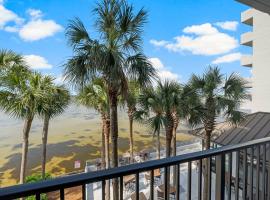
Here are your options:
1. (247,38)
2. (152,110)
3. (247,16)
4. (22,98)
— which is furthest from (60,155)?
(247,16)

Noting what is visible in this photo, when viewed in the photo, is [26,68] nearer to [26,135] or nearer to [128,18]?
[26,135]

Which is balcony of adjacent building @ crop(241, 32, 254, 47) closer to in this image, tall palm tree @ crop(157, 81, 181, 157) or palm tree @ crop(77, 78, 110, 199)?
tall palm tree @ crop(157, 81, 181, 157)

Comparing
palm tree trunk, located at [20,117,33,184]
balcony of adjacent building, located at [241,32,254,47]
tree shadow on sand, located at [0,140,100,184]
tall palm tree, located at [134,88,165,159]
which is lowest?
tree shadow on sand, located at [0,140,100,184]

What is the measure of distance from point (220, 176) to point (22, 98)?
7.33 meters

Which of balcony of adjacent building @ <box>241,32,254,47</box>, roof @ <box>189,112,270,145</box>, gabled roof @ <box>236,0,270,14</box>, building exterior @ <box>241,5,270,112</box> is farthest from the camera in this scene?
balcony of adjacent building @ <box>241,32,254,47</box>

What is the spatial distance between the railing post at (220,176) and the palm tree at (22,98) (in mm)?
7062

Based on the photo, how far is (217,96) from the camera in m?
8.38

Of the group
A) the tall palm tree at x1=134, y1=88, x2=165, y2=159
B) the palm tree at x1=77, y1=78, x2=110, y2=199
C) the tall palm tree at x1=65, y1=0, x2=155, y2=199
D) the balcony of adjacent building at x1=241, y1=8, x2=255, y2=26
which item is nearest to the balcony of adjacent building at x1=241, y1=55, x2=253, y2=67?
the balcony of adjacent building at x1=241, y1=8, x2=255, y2=26

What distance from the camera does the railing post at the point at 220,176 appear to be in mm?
1579

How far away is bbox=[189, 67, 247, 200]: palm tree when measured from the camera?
27.3ft

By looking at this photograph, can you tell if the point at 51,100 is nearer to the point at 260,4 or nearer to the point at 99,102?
the point at 99,102

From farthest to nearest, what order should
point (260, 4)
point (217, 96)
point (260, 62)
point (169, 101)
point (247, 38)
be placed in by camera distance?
point (247, 38)
point (260, 62)
point (169, 101)
point (217, 96)
point (260, 4)

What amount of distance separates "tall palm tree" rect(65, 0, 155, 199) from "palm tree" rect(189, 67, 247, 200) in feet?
8.78

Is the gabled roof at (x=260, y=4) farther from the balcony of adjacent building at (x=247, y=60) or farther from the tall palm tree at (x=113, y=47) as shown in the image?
the balcony of adjacent building at (x=247, y=60)
